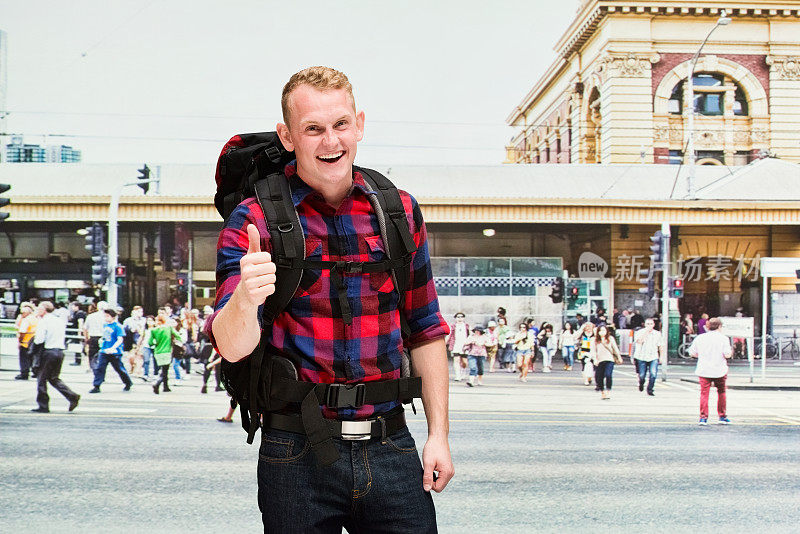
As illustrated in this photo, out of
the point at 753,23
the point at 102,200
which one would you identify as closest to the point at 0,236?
the point at 102,200

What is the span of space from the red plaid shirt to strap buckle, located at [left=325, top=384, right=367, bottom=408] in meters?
0.02

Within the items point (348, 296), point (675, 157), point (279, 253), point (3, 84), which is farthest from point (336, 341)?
point (3, 84)

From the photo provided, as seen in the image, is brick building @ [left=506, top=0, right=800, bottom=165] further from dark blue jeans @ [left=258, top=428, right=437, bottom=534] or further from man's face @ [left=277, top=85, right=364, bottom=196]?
dark blue jeans @ [left=258, top=428, right=437, bottom=534]

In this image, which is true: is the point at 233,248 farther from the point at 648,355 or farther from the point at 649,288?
the point at 649,288

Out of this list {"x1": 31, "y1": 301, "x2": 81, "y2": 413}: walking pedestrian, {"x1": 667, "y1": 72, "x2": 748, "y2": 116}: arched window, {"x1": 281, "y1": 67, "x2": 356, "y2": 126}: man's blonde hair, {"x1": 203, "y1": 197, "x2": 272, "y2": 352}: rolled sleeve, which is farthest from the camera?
{"x1": 667, "y1": 72, "x2": 748, "y2": 116}: arched window

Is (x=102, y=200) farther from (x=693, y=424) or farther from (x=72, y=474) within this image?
(x=693, y=424)

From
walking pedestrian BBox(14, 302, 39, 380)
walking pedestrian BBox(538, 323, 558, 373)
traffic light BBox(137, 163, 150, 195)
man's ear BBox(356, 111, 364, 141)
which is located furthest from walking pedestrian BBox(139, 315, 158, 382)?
man's ear BBox(356, 111, 364, 141)

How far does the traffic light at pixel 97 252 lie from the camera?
18.6ft

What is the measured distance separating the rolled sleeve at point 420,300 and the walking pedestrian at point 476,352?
3598mm

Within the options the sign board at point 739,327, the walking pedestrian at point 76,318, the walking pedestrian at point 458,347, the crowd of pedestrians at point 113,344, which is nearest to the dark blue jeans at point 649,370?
the sign board at point 739,327

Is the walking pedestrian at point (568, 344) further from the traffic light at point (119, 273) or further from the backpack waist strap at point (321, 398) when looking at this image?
the backpack waist strap at point (321, 398)

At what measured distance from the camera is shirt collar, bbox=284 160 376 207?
189 centimetres

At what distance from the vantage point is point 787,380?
5.57 metres

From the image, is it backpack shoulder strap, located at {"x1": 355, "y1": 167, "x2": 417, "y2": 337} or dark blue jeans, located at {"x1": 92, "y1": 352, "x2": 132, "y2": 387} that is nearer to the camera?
backpack shoulder strap, located at {"x1": 355, "y1": 167, "x2": 417, "y2": 337}
